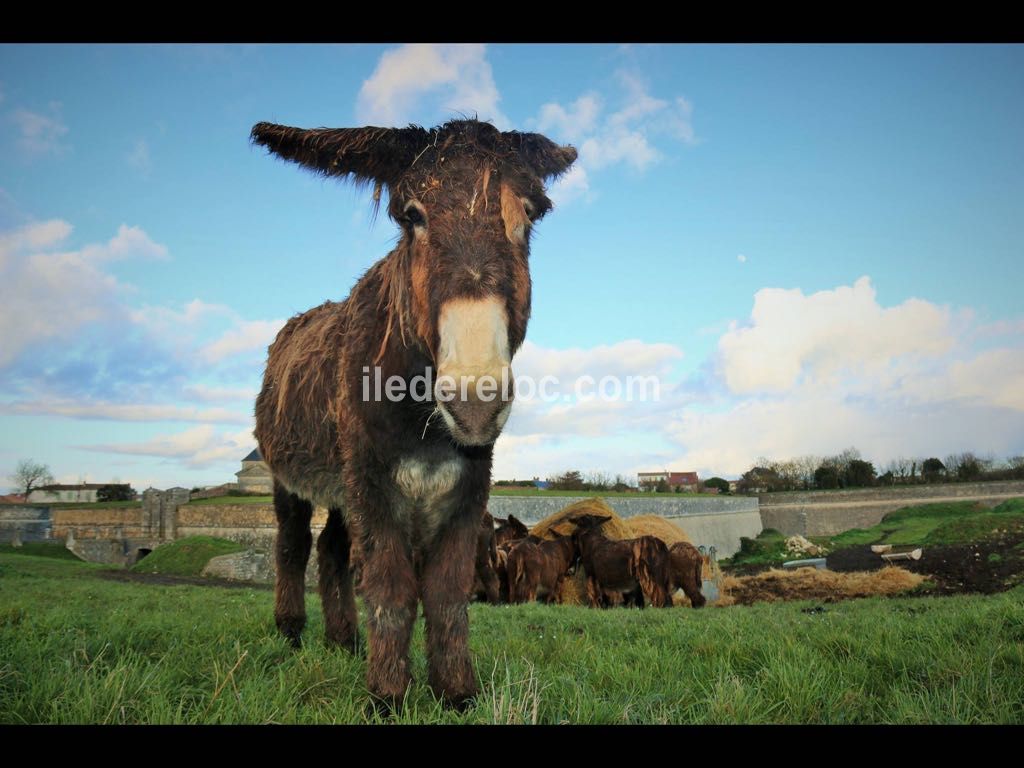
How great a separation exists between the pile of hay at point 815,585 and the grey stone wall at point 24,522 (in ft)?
61.6

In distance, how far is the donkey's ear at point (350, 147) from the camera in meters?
2.87

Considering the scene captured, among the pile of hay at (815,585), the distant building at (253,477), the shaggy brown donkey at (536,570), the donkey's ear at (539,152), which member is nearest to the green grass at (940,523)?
the pile of hay at (815,585)

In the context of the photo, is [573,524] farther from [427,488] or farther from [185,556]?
[185,556]

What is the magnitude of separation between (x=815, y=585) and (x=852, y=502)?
8250 millimetres

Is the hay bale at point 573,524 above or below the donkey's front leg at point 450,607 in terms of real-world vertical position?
below

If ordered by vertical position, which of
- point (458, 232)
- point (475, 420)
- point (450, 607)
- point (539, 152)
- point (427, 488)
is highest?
point (539, 152)

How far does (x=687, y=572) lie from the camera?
1316 cm

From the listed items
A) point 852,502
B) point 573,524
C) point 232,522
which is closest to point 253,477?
point 232,522

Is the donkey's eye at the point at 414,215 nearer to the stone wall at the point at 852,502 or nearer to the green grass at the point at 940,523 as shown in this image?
the stone wall at the point at 852,502
